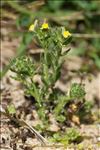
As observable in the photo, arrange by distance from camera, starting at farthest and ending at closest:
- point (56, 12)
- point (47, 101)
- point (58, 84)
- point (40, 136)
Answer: point (56, 12) → point (58, 84) → point (47, 101) → point (40, 136)

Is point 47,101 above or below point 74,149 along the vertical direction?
above

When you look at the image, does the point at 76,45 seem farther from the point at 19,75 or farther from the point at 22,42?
the point at 19,75

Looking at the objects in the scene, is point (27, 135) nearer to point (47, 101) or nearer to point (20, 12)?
point (47, 101)

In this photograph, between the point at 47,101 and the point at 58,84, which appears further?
the point at 58,84

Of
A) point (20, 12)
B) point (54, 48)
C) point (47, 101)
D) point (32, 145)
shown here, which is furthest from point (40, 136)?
point (20, 12)

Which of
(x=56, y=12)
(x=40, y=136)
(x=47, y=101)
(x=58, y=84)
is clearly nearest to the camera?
(x=40, y=136)

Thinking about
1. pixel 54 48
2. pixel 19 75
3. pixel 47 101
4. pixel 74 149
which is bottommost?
pixel 74 149

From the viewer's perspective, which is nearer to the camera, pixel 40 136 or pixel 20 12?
pixel 40 136

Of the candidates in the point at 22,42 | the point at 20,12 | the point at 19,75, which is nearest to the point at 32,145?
the point at 19,75

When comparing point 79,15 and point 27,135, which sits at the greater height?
point 79,15
